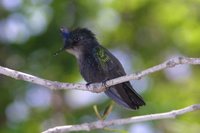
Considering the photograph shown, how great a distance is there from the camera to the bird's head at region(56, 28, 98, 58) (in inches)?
209

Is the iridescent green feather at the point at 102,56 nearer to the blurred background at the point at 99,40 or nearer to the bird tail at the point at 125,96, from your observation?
the bird tail at the point at 125,96

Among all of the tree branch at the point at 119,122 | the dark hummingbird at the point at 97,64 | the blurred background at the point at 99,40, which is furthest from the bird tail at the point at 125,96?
the blurred background at the point at 99,40

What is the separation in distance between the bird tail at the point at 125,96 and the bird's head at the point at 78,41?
59 centimetres

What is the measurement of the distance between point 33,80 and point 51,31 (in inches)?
174

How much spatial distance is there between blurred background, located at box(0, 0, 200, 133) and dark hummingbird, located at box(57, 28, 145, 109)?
248cm

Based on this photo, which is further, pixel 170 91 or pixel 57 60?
pixel 170 91

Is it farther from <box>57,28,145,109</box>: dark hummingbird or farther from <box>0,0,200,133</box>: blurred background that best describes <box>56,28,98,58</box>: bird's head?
<box>0,0,200,133</box>: blurred background

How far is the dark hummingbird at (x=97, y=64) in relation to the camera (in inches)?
193

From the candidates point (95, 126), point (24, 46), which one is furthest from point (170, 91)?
point (95, 126)

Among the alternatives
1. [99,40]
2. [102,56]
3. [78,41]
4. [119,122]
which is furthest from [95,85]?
[99,40]

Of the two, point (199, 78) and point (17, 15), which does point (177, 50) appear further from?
point (17, 15)

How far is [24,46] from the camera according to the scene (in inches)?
342

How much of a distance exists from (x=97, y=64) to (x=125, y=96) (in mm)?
546

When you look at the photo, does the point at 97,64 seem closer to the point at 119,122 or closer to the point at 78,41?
the point at 78,41
